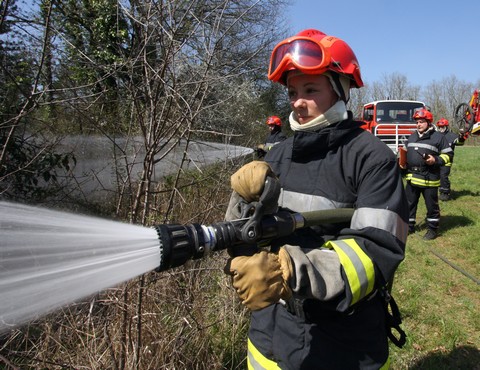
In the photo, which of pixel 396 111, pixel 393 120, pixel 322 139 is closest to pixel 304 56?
pixel 322 139

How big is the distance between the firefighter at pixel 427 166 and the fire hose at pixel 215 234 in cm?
626

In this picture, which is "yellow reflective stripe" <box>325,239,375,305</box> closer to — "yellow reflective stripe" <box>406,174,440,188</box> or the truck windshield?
"yellow reflective stripe" <box>406,174,440,188</box>

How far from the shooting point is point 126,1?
2602 mm

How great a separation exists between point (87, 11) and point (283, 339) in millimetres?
7222

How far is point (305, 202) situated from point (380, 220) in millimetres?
365

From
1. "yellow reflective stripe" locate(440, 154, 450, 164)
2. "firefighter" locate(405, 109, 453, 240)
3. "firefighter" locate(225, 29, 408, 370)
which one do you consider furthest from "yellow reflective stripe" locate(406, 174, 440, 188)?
"firefighter" locate(225, 29, 408, 370)

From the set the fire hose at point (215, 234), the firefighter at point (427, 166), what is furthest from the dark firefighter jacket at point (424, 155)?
the fire hose at point (215, 234)

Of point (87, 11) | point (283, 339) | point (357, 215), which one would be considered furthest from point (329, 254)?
point (87, 11)

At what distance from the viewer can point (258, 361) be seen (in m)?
1.84

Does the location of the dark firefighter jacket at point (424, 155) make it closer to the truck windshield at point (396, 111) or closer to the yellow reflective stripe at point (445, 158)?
the yellow reflective stripe at point (445, 158)

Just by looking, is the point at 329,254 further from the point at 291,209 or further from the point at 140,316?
the point at 140,316

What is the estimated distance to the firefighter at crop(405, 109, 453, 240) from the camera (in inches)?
269

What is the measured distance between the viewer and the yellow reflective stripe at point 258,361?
1.76 m

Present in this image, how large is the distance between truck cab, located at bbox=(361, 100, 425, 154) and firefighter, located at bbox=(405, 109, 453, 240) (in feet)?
23.1
